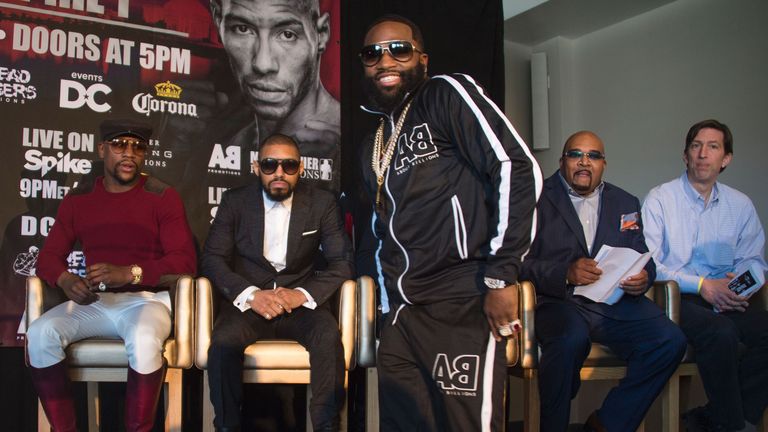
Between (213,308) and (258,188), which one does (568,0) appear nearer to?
(258,188)

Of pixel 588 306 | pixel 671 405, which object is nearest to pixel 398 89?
pixel 588 306

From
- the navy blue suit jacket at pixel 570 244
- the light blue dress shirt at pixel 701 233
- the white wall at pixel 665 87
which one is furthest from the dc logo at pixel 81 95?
the white wall at pixel 665 87

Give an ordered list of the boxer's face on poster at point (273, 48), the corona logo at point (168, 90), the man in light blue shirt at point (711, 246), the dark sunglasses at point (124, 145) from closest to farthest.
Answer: the man in light blue shirt at point (711, 246) → the dark sunglasses at point (124, 145) → the corona logo at point (168, 90) → the boxer's face on poster at point (273, 48)

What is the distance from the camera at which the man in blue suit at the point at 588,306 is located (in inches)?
106

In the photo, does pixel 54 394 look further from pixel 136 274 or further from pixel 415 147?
pixel 415 147

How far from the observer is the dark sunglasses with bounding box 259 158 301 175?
303 cm

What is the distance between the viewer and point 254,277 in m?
3.00

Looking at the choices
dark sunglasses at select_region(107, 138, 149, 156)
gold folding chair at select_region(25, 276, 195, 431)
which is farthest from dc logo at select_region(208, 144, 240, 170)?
gold folding chair at select_region(25, 276, 195, 431)

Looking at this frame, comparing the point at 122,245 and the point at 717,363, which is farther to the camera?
the point at 122,245

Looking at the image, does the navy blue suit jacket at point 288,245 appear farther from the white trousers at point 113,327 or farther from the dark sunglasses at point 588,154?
the dark sunglasses at point 588,154

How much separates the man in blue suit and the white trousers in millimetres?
1582

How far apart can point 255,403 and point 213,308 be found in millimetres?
917

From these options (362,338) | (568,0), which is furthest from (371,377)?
(568,0)

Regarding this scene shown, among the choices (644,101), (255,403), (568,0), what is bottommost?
(255,403)
